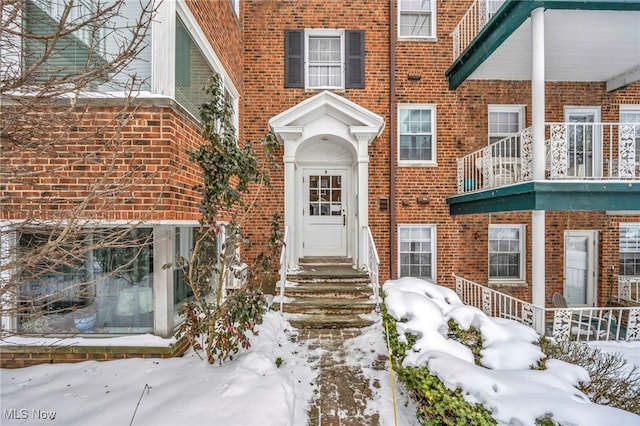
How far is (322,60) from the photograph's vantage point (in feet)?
25.2

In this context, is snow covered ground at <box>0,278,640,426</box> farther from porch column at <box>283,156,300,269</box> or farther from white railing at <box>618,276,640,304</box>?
white railing at <box>618,276,640,304</box>

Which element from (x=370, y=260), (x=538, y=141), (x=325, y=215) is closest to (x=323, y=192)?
(x=325, y=215)

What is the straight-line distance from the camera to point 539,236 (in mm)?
4992

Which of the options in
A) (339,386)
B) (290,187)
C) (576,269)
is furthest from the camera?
(576,269)

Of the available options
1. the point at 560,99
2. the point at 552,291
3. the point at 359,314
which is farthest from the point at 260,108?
the point at 552,291

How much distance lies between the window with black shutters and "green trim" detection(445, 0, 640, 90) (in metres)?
2.28

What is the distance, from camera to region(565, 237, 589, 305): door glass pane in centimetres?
778

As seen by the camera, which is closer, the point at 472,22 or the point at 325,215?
the point at 472,22

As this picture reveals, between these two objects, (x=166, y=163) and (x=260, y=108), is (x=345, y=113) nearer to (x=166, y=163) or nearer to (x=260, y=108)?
(x=260, y=108)

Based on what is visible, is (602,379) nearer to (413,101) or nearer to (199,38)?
(413,101)

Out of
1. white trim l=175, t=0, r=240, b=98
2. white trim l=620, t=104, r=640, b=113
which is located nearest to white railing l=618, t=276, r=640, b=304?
white trim l=620, t=104, r=640, b=113

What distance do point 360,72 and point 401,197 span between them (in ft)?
10.7

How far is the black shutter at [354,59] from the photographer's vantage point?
24.6ft

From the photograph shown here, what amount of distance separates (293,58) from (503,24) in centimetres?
447
